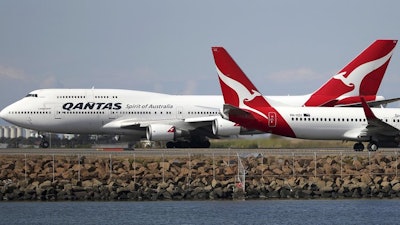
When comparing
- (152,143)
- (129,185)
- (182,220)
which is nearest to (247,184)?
(129,185)

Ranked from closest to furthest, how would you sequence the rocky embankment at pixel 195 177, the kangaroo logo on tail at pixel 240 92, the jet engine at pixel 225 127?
the rocky embankment at pixel 195 177, the kangaroo logo on tail at pixel 240 92, the jet engine at pixel 225 127

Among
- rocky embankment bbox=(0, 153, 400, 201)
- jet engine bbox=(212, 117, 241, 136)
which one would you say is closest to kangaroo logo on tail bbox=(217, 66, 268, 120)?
jet engine bbox=(212, 117, 241, 136)

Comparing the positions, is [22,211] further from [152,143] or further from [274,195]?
[152,143]

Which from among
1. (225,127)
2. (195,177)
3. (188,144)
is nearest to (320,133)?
(225,127)

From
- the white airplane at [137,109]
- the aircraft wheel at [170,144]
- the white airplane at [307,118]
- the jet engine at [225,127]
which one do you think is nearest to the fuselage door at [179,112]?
the white airplane at [137,109]

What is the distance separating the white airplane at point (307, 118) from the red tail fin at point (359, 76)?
330 inches

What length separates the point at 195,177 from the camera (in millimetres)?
61594

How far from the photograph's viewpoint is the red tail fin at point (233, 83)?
78.2 metres

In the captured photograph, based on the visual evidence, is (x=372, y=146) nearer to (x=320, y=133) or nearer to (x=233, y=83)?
(x=320, y=133)

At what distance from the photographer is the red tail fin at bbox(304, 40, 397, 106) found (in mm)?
85875

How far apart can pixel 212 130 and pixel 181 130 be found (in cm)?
212

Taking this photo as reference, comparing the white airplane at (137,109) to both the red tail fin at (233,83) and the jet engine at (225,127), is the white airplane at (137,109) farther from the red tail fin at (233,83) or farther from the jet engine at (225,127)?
the red tail fin at (233,83)

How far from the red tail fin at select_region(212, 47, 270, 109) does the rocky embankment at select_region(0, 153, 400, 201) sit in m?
11.9

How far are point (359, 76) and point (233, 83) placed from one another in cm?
1147
